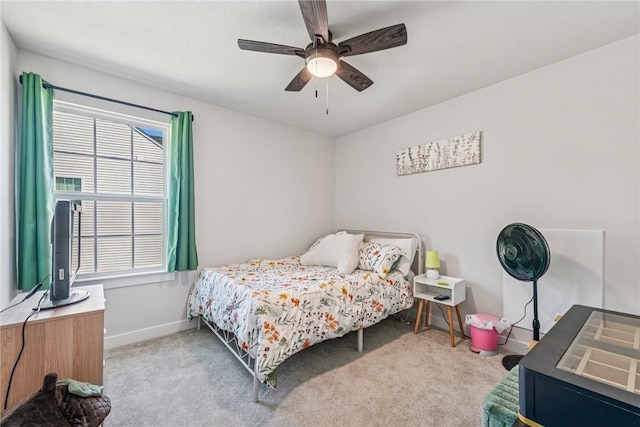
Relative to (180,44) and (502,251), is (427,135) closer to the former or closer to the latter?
(502,251)

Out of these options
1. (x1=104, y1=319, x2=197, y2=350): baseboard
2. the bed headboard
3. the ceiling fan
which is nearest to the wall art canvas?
the bed headboard

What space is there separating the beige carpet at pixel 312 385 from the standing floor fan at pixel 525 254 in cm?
57

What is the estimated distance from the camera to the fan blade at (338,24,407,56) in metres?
1.54

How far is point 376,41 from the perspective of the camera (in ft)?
5.40

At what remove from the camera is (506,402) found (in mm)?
991

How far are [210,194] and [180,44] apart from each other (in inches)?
58.4

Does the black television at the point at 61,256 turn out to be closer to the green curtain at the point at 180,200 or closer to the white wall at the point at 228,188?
the white wall at the point at 228,188

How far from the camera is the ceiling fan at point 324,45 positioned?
148 cm

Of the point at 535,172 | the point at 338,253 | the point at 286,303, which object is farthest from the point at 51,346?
the point at 535,172

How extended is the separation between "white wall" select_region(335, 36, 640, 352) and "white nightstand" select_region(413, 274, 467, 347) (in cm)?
20

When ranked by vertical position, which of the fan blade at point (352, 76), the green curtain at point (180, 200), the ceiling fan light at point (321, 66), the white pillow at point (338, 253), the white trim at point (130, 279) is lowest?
the white trim at point (130, 279)

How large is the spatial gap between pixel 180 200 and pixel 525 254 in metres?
3.07

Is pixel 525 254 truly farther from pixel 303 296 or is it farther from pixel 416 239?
pixel 303 296

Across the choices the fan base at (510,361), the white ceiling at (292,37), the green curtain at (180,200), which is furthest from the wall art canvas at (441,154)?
the green curtain at (180,200)
